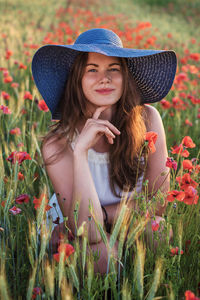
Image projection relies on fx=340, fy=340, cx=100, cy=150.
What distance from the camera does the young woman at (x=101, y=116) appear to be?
4.59 feet

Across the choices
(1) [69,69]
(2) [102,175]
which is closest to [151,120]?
(2) [102,175]

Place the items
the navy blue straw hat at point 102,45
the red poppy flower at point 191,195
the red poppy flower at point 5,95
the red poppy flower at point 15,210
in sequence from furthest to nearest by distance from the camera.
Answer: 1. the red poppy flower at point 5,95
2. the navy blue straw hat at point 102,45
3. the red poppy flower at point 15,210
4. the red poppy flower at point 191,195

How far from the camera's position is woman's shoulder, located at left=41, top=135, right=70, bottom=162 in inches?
60.6

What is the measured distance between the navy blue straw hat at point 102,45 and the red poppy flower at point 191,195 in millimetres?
598

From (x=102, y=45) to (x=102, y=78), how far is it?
0.13m

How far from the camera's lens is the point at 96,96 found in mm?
1432

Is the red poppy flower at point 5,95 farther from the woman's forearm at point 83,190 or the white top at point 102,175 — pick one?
the woman's forearm at point 83,190

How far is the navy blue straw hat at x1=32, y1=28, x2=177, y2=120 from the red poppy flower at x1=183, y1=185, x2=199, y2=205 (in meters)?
0.60

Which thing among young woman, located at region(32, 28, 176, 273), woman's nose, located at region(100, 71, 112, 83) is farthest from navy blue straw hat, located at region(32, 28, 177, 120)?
woman's nose, located at region(100, 71, 112, 83)

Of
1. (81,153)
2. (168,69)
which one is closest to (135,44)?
(168,69)

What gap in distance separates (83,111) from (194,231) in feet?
2.31

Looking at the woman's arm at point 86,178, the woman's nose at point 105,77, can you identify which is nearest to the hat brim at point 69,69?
the woman's nose at point 105,77

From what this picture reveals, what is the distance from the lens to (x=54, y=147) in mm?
1546

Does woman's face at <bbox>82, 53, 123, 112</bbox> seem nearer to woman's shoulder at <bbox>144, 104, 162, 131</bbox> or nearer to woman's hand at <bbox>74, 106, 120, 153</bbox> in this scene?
woman's hand at <bbox>74, 106, 120, 153</bbox>
